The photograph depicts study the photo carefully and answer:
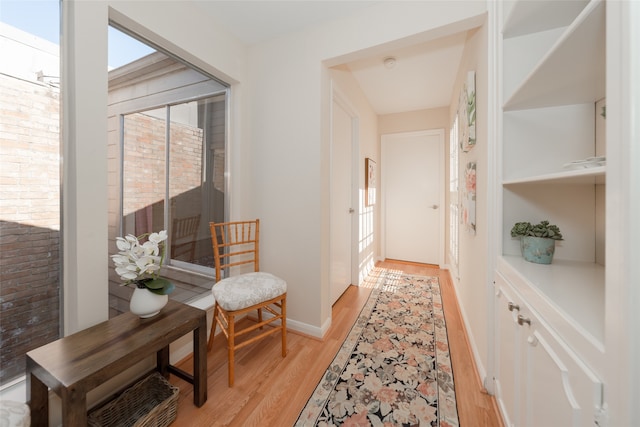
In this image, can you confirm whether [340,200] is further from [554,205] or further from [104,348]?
[104,348]

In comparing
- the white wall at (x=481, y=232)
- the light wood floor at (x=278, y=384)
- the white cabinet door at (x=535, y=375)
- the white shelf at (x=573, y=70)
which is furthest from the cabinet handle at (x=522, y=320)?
the white shelf at (x=573, y=70)

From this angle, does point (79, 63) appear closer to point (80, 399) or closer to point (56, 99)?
point (56, 99)

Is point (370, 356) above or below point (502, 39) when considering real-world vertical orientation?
below

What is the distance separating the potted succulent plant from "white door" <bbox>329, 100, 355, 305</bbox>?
4.98ft

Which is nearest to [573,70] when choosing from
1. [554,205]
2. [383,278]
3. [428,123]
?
[554,205]

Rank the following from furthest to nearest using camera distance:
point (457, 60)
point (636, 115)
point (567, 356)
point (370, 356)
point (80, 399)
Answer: point (457, 60), point (370, 356), point (80, 399), point (567, 356), point (636, 115)

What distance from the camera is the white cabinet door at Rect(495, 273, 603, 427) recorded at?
0.60 m

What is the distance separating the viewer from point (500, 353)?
1.26m

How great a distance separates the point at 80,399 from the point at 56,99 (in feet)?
4.43

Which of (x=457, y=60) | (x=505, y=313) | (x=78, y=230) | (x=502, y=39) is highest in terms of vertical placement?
(x=457, y=60)

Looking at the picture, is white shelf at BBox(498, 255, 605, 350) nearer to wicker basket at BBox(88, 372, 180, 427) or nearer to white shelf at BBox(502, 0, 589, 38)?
white shelf at BBox(502, 0, 589, 38)

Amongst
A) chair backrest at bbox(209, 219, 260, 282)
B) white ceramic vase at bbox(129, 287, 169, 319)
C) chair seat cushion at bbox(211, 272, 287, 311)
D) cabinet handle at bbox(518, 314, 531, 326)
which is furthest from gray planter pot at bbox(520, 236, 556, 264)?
white ceramic vase at bbox(129, 287, 169, 319)

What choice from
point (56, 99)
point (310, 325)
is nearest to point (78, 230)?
point (56, 99)

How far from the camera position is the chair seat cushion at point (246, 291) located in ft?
5.02
